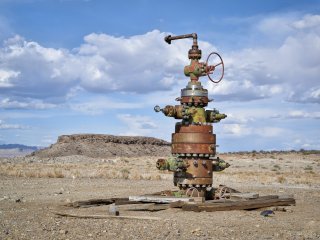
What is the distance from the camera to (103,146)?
91188 millimetres

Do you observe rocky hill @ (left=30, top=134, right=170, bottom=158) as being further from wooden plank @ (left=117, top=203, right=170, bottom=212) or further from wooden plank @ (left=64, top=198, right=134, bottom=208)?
A: wooden plank @ (left=117, top=203, right=170, bottom=212)

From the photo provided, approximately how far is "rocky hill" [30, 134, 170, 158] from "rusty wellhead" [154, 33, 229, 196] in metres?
69.4

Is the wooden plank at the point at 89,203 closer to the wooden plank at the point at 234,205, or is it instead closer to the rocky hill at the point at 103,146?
the wooden plank at the point at 234,205

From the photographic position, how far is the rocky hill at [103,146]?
8514 centimetres

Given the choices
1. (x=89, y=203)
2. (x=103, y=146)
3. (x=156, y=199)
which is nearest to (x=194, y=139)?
(x=156, y=199)

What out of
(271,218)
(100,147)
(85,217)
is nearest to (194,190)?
(271,218)

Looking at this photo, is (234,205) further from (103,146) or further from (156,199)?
(103,146)

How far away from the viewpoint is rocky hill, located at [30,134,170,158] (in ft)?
279

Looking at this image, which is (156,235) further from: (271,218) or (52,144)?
(52,144)

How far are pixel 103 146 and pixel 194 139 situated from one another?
255 ft

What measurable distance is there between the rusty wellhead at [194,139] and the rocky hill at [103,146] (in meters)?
69.4

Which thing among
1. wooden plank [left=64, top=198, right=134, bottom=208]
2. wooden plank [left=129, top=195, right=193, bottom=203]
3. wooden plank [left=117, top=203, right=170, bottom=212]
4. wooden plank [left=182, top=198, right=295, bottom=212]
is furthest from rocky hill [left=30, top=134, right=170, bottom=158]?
wooden plank [left=182, top=198, right=295, bottom=212]

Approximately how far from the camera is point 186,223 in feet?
35.5

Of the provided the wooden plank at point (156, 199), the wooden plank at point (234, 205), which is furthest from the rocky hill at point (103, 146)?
the wooden plank at point (234, 205)
